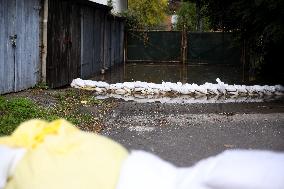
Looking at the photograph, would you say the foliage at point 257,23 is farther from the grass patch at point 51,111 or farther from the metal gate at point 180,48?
the metal gate at point 180,48

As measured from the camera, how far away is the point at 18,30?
1147 centimetres

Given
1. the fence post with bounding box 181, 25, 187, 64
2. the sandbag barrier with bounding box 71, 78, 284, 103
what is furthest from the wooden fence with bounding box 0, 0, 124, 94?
the fence post with bounding box 181, 25, 187, 64

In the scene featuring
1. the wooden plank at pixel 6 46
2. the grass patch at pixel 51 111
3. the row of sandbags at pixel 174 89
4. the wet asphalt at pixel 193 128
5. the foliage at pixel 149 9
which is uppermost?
the foliage at pixel 149 9

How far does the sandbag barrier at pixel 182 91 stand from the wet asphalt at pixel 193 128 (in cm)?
126

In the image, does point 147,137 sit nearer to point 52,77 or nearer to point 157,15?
point 52,77

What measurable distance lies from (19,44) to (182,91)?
4.55 m

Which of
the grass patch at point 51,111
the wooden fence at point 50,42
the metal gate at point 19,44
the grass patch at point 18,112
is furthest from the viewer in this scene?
the wooden fence at point 50,42

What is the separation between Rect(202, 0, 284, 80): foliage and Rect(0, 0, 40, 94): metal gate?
5.53 meters

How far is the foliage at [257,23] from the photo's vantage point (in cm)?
1152

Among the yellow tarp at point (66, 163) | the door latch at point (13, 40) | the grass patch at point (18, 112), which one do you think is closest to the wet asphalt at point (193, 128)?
the grass patch at point (18, 112)

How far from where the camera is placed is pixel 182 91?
43.4ft

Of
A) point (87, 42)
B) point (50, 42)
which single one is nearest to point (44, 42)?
point (50, 42)

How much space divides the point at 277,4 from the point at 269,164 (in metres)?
9.99

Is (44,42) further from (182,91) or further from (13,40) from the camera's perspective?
(182,91)
